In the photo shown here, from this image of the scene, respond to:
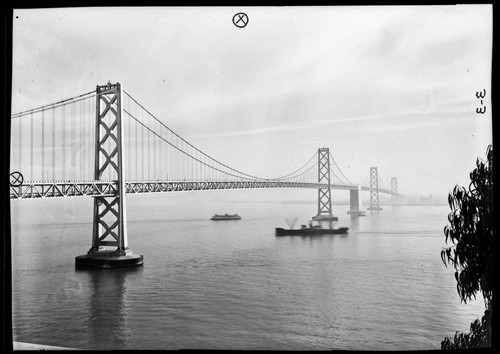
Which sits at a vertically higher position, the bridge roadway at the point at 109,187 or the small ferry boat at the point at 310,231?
the bridge roadway at the point at 109,187

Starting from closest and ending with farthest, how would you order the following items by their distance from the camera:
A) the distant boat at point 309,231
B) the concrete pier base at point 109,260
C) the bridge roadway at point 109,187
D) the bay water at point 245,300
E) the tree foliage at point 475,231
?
the tree foliage at point 475,231 → the bay water at point 245,300 → the bridge roadway at point 109,187 → the concrete pier base at point 109,260 → the distant boat at point 309,231

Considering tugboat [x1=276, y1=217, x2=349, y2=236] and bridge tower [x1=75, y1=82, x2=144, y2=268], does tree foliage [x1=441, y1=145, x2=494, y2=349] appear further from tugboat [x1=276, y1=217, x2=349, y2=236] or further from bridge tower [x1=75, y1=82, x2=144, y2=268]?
tugboat [x1=276, y1=217, x2=349, y2=236]

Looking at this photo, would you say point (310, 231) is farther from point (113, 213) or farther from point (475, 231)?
point (475, 231)

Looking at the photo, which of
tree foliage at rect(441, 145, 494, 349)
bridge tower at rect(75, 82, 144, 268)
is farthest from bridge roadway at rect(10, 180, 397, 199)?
tree foliage at rect(441, 145, 494, 349)

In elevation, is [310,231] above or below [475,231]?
below

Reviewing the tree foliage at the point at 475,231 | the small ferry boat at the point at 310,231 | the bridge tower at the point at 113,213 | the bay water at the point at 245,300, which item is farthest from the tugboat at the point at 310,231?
the tree foliage at the point at 475,231

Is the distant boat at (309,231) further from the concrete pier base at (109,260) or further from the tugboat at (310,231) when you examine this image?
the concrete pier base at (109,260)

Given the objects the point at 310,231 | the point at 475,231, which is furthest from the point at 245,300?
the point at 310,231

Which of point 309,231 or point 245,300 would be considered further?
point 309,231

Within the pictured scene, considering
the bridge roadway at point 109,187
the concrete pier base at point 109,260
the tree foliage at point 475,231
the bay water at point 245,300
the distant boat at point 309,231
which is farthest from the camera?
the distant boat at point 309,231
